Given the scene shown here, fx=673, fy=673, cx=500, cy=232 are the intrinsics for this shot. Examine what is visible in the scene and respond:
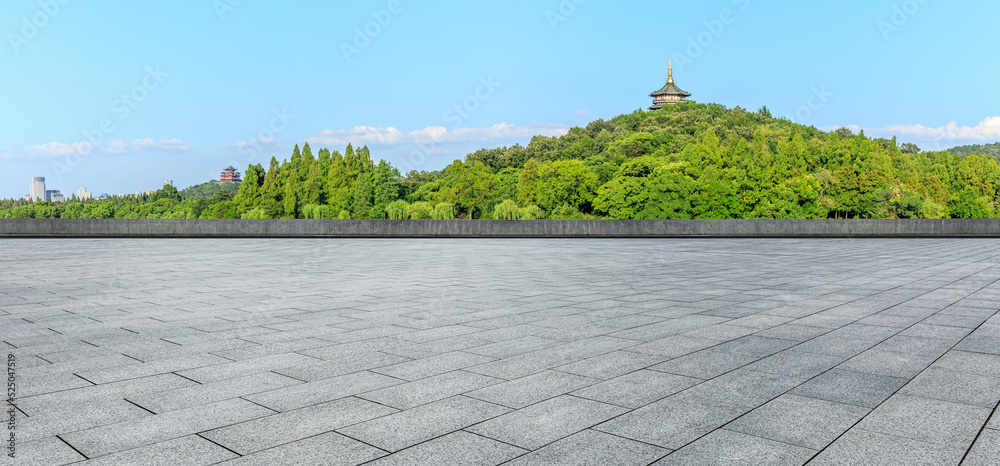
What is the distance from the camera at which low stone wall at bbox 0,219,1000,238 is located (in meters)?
28.3

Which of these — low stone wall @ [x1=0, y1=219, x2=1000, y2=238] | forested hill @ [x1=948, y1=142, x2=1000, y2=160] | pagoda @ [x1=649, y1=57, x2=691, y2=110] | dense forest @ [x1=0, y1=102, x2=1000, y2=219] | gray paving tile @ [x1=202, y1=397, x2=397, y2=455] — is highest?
pagoda @ [x1=649, y1=57, x2=691, y2=110]

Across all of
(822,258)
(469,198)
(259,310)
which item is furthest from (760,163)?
(259,310)

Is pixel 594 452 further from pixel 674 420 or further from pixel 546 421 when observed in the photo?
pixel 674 420

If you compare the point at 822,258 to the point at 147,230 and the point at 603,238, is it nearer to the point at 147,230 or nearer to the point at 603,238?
the point at 603,238

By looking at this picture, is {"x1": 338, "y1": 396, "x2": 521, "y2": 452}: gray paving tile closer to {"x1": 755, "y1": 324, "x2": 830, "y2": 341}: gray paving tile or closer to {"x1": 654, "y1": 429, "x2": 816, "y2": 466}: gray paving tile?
{"x1": 654, "y1": 429, "x2": 816, "y2": 466}: gray paving tile

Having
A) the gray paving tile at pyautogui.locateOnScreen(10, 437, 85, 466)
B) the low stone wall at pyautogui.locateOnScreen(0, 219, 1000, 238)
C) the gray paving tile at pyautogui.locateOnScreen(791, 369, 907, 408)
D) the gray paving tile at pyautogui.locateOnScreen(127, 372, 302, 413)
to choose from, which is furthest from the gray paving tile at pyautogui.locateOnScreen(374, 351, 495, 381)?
the low stone wall at pyautogui.locateOnScreen(0, 219, 1000, 238)

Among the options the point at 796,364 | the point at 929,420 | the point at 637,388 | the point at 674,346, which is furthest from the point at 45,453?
the point at 796,364

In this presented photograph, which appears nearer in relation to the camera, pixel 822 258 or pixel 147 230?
pixel 822 258

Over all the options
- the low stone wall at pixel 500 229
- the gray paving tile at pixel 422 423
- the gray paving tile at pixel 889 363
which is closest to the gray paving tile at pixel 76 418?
the gray paving tile at pixel 422 423

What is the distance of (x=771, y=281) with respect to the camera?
11.1 metres

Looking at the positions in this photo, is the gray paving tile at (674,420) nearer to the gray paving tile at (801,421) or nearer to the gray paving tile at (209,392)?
the gray paving tile at (801,421)

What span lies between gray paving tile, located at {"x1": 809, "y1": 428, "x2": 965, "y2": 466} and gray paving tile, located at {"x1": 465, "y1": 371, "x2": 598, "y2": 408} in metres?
1.60

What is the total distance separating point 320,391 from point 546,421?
1.55m

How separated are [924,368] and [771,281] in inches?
247
